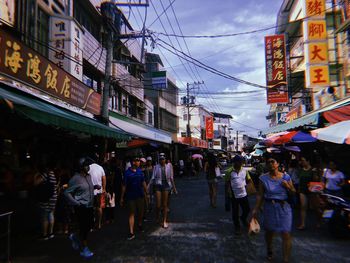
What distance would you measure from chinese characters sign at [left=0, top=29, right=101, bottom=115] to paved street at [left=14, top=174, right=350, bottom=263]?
171 inches

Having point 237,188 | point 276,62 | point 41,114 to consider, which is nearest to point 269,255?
point 237,188

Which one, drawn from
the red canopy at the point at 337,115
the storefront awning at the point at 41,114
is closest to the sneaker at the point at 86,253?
the storefront awning at the point at 41,114

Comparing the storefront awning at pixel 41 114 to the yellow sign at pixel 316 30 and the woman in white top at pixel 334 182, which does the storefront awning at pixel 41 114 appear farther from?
the yellow sign at pixel 316 30

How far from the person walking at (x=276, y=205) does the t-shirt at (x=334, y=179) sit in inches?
124

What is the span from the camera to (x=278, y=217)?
508 cm

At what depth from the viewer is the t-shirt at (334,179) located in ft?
25.5

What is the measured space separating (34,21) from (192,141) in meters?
29.1

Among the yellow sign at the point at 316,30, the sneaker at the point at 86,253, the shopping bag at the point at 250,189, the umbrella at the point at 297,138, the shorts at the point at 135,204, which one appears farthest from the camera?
the yellow sign at the point at 316,30

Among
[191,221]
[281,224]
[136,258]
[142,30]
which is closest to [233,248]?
[281,224]

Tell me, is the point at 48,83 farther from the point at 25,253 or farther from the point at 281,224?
the point at 281,224

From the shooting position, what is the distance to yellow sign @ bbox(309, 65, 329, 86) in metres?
15.8

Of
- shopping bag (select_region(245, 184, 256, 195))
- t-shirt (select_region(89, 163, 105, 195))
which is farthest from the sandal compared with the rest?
t-shirt (select_region(89, 163, 105, 195))

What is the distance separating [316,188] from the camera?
7.66 meters

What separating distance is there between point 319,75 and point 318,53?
109cm
